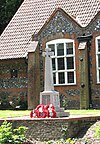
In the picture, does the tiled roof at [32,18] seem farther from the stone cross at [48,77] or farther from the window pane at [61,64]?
the stone cross at [48,77]

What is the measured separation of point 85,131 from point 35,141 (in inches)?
80.5

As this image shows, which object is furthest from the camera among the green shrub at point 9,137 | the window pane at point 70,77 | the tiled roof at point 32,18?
the tiled roof at point 32,18

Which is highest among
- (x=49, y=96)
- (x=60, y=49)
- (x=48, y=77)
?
(x=60, y=49)

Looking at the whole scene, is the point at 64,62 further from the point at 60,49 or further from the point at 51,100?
the point at 51,100

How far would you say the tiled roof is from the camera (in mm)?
29875

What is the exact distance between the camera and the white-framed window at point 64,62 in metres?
28.0

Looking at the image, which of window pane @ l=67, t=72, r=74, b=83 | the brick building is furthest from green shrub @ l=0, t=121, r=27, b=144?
window pane @ l=67, t=72, r=74, b=83

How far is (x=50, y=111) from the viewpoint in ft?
56.0

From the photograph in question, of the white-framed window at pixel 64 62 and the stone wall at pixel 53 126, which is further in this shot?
the white-framed window at pixel 64 62

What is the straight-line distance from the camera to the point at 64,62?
28.1 metres

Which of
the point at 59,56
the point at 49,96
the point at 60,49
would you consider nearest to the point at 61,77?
the point at 59,56

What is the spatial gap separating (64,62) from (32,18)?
5921mm

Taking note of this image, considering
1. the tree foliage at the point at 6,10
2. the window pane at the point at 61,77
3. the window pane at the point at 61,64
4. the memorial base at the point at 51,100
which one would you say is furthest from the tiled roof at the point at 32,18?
the memorial base at the point at 51,100

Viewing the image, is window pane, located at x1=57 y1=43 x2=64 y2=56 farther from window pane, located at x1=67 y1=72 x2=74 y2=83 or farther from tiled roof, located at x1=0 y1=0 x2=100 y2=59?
tiled roof, located at x1=0 y1=0 x2=100 y2=59
